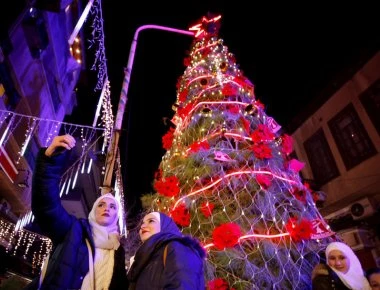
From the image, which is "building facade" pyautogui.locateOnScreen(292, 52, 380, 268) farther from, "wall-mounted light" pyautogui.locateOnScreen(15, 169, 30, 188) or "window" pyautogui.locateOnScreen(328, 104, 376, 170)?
"wall-mounted light" pyautogui.locateOnScreen(15, 169, 30, 188)

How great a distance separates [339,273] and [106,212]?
2801mm

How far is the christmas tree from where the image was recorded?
3691 mm

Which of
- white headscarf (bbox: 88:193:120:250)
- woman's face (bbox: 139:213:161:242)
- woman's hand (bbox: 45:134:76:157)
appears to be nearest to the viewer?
woman's hand (bbox: 45:134:76:157)

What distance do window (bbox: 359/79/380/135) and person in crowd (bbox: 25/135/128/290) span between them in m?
11.1

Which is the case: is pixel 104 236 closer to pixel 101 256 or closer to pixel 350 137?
pixel 101 256

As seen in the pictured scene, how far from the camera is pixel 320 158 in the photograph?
43.2 feet

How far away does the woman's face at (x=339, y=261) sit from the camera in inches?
136

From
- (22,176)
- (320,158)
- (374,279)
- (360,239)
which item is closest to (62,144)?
(374,279)

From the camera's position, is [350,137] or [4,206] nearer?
[4,206]

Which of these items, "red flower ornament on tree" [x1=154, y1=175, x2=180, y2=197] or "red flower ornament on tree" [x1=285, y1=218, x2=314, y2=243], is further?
"red flower ornament on tree" [x1=154, y1=175, x2=180, y2=197]

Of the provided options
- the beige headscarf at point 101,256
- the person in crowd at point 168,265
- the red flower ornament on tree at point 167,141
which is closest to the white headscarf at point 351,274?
the person in crowd at point 168,265

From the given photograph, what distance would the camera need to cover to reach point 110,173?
4.79 meters

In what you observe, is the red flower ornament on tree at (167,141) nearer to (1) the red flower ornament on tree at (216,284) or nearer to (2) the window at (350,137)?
(1) the red flower ornament on tree at (216,284)

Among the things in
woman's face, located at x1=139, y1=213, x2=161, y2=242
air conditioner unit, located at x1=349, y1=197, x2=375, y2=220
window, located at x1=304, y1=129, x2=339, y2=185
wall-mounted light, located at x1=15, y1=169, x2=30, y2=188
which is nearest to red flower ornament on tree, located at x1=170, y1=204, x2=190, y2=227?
woman's face, located at x1=139, y1=213, x2=161, y2=242
